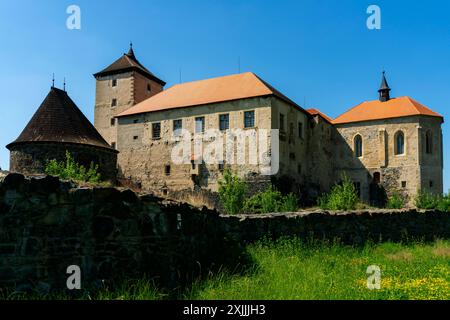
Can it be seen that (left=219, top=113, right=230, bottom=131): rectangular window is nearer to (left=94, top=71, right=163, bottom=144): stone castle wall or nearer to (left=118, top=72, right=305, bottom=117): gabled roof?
(left=118, top=72, right=305, bottom=117): gabled roof

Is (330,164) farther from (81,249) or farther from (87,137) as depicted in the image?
(81,249)

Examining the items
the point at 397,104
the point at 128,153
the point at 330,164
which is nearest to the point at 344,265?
the point at 128,153

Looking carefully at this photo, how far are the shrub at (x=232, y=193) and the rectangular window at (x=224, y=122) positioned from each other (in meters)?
4.15

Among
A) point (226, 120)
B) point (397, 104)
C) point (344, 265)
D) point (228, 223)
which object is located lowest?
point (344, 265)

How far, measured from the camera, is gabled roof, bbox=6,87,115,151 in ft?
97.7

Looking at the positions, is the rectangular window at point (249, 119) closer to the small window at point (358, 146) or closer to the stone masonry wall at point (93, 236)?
the small window at point (358, 146)

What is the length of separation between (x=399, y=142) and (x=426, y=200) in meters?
8.14

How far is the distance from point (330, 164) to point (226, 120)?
1473cm

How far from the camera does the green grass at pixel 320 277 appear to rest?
6.29 m

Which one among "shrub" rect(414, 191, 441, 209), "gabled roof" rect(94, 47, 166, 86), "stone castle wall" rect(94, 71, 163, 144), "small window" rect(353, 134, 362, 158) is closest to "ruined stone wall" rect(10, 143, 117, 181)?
"stone castle wall" rect(94, 71, 163, 144)

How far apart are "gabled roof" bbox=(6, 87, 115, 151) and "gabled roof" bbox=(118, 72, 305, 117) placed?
321 inches

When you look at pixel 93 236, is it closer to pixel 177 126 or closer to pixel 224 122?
pixel 224 122

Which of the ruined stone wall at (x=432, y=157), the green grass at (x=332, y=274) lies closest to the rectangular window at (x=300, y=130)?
the ruined stone wall at (x=432, y=157)

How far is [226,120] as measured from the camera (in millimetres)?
35844
